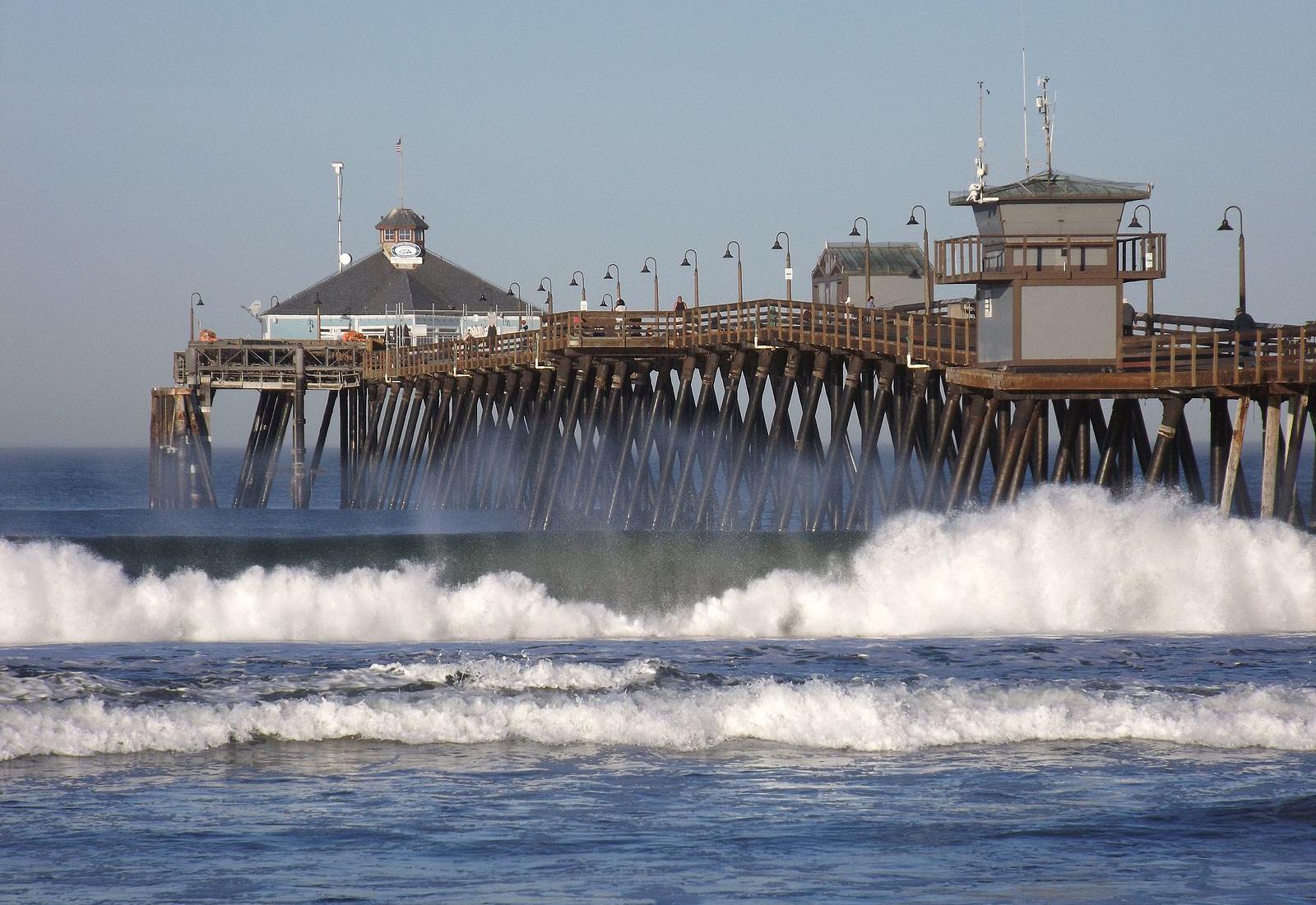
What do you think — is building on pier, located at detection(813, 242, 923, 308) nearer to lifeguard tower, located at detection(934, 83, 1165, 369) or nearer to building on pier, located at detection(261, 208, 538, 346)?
lifeguard tower, located at detection(934, 83, 1165, 369)

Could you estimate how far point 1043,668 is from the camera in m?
21.4

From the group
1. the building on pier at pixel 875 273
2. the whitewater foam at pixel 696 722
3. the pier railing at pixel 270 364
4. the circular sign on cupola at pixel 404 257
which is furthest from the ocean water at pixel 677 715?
Answer: the circular sign on cupola at pixel 404 257

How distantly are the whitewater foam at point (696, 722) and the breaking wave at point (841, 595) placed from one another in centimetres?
847

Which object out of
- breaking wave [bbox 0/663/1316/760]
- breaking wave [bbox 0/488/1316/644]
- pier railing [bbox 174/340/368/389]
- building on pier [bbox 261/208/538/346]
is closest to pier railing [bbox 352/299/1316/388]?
breaking wave [bbox 0/488/1316/644]

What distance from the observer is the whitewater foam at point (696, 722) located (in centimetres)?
1669

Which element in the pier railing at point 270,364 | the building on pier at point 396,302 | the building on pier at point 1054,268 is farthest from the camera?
the building on pier at point 396,302

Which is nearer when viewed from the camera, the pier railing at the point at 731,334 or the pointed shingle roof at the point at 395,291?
the pier railing at the point at 731,334

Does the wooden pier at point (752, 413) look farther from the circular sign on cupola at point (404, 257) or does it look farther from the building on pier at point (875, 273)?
the circular sign on cupola at point (404, 257)

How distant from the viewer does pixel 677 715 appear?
682 inches


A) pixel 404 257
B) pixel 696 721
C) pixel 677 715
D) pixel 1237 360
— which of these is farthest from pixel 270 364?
pixel 696 721

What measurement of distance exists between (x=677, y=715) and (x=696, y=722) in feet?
0.74

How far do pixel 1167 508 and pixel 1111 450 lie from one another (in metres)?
2.91

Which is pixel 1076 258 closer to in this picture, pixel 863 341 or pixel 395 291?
pixel 863 341

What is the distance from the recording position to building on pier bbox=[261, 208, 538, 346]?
79125 millimetres
